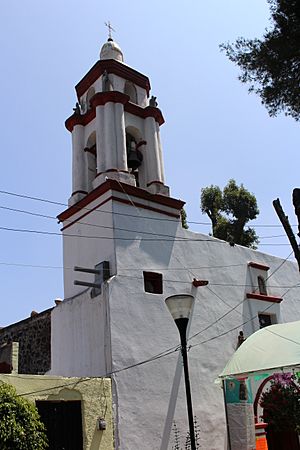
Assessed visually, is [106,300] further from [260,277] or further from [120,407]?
[260,277]

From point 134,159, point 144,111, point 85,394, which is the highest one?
point 144,111

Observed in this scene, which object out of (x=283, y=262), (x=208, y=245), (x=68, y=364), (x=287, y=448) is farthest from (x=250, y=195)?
(x=68, y=364)

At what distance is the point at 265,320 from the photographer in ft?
51.9

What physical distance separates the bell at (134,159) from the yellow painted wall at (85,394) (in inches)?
253

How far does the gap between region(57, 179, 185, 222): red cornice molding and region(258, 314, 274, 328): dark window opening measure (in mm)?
4216

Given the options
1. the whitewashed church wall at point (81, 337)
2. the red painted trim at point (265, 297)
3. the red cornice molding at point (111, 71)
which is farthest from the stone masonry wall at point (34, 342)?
the red cornice molding at point (111, 71)

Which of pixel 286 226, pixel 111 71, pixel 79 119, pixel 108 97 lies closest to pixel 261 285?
pixel 286 226

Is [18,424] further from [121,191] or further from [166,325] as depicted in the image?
[121,191]

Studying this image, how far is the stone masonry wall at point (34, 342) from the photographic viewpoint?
50.2 ft

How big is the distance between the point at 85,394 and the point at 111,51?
1044cm

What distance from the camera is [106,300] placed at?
39.6 feet

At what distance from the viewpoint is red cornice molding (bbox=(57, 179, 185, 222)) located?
13422 millimetres

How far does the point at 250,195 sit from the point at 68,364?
50.9 feet

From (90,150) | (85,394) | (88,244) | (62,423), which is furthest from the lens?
(90,150)
